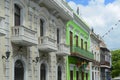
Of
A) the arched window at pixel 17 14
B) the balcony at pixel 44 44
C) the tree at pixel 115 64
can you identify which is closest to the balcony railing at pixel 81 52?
the balcony at pixel 44 44

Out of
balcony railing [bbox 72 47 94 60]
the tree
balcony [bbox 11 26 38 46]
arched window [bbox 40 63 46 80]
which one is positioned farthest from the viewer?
the tree

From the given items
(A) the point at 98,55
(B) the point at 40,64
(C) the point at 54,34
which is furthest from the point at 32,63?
(A) the point at 98,55

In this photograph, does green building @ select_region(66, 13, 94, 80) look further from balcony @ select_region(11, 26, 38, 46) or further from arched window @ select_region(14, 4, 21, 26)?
balcony @ select_region(11, 26, 38, 46)

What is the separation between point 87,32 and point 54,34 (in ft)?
41.2

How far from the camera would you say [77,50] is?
91.6 ft

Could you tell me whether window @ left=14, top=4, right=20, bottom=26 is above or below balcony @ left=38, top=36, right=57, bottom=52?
above

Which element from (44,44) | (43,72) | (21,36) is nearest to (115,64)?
(43,72)

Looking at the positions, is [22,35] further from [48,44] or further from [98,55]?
[98,55]

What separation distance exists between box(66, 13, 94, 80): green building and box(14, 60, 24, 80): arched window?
9.13 m

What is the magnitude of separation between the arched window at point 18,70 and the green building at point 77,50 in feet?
30.0

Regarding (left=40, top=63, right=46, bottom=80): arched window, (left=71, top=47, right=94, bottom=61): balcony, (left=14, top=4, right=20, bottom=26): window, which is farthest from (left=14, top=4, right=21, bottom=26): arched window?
(left=71, top=47, right=94, bottom=61): balcony

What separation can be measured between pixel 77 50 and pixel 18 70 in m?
11.4

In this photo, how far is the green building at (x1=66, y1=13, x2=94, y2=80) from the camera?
87.6ft

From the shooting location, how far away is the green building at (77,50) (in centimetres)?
2669
